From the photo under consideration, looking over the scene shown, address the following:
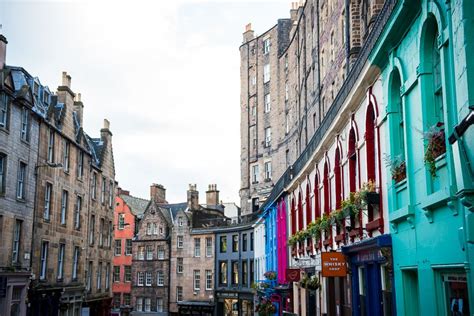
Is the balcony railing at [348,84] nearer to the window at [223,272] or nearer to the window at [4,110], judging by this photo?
the window at [4,110]

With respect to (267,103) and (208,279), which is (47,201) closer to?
(267,103)

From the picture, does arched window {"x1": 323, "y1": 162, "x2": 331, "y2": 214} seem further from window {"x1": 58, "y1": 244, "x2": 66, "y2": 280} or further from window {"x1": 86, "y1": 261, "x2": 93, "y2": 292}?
window {"x1": 86, "y1": 261, "x2": 93, "y2": 292}

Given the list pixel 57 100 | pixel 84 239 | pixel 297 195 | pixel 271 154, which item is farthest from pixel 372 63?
pixel 271 154

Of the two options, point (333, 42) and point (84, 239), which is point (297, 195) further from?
point (84, 239)

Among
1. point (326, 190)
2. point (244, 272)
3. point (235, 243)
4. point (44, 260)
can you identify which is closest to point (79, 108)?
point (44, 260)

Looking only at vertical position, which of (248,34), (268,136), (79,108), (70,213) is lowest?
(70,213)

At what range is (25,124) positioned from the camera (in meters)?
26.5

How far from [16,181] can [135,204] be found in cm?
4028

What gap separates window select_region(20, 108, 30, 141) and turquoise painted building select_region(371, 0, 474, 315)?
61.7 ft

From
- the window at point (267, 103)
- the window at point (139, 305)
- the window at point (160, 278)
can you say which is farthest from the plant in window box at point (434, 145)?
the window at point (139, 305)

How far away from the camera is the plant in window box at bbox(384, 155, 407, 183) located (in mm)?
10559

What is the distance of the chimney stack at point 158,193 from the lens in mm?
60341

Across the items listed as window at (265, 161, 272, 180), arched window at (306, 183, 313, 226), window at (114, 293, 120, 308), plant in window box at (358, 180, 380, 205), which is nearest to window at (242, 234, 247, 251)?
window at (265, 161, 272, 180)

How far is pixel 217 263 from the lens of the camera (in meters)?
54.6
